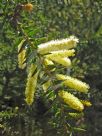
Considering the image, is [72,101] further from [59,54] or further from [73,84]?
[59,54]

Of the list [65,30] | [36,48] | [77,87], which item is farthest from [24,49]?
[65,30]

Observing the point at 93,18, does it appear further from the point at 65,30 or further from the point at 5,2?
the point at 5,2

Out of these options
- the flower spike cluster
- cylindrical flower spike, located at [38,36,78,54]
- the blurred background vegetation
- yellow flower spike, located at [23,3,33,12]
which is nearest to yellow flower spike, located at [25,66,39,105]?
the flower spike cluster

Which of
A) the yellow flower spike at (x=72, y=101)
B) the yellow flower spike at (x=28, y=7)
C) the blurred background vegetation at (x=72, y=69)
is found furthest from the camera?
the blurred background vegetation at (x=72, y=69)

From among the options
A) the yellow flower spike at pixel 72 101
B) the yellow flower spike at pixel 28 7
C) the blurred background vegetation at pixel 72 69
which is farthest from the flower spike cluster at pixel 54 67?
the blurred background vegetation at pixel 72 69

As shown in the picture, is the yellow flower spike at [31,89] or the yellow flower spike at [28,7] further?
the yellow flower spike at [28,7]

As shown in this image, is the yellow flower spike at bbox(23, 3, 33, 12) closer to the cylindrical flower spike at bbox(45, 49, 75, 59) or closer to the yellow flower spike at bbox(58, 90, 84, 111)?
the cylindrical flower spike at bbox(45, 49, 75, 59)

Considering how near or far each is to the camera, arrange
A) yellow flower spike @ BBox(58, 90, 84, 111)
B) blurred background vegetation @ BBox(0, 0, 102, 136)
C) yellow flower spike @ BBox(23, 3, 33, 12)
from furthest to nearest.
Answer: blurred background vegetation @ BBox(0, 0, 102, 136), yellow flower spike @ BBox(23, 3, 33, 12), yellow flower spike @ BBox(58, 90, 84, 111)

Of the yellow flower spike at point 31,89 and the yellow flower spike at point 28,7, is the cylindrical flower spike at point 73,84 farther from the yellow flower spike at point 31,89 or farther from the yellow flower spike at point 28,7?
the yellow flower spike at point 28,7

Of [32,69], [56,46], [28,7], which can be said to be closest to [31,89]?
[32,69]
